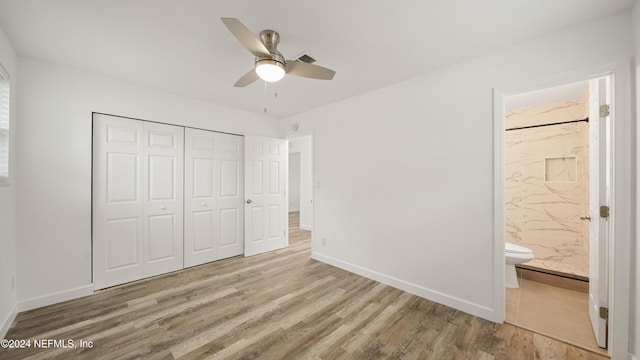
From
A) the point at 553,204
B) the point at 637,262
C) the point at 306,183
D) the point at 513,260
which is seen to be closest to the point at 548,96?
the point at 553,204

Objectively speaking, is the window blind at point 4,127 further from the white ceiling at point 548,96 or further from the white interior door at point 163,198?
the white ceiling at point 548,96

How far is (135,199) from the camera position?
9.96 ft

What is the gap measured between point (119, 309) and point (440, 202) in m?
3.54

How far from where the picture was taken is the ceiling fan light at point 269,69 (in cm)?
176

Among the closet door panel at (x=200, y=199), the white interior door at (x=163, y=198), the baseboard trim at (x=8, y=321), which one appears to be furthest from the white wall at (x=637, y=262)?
the baseboard trim at (x=8, y=321)

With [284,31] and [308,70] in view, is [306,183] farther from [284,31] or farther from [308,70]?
[284,31]

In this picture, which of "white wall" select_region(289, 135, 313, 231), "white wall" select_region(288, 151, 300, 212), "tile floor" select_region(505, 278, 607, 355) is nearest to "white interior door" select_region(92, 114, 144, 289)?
"white wall" select_region(289, 135, 313, 231)

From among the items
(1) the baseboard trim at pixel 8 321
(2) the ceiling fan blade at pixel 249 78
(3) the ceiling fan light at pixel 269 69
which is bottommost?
(1) the baseboard trim at pixel 8 321

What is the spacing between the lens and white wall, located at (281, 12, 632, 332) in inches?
78.2

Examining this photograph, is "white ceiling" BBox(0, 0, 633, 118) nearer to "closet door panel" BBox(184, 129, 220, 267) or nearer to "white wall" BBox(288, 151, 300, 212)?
"closet door panel" BBox(184, 129, 220, 267)

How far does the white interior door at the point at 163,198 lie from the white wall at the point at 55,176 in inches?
21.1

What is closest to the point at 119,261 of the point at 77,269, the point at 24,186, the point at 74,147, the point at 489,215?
the point at 77,269

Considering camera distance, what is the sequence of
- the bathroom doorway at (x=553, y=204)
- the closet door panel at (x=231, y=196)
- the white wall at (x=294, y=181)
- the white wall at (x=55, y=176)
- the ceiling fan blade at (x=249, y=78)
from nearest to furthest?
the ceiling fan blade at (x=249, y=78), the bathroom doorway at (x=553, y=204), the white wall at (x=55, y=176), the closet door panel at (x=231, y=196), the white wall at (x=294, y=181)

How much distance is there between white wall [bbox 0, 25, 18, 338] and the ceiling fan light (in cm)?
216
